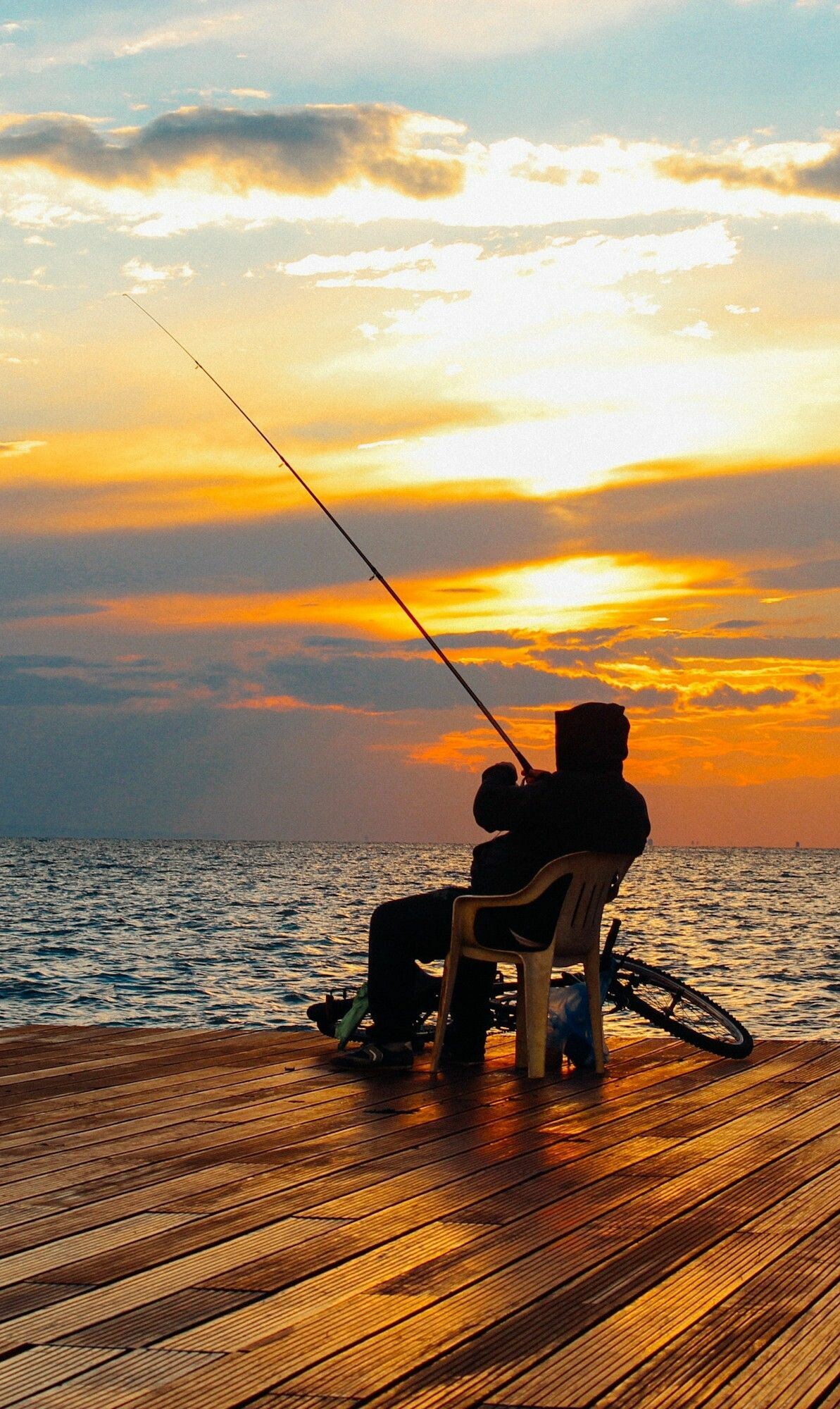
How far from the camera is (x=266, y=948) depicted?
24625 millimetres

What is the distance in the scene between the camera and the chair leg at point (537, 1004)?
482 centimetres

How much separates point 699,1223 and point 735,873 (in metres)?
90.1

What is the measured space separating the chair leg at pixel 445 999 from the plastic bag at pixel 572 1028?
400 mm

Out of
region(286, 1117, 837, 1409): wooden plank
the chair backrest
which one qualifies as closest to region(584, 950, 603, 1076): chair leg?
the chair backrest

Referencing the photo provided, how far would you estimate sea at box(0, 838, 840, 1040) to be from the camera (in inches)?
624

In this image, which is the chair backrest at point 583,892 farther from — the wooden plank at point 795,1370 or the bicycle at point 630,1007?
the wooden plank at point 795,1370

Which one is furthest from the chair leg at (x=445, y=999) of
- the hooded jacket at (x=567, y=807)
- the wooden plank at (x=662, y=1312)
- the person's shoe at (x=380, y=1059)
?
the wooden plank at (x=662, y=1312)

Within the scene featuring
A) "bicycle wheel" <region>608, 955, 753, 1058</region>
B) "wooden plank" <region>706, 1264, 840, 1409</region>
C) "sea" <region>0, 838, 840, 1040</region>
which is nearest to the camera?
"wooden plank" <region>706, 1264, 840, 1409</region>

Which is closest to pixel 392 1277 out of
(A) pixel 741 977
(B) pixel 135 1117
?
(B) pixel 135 1117

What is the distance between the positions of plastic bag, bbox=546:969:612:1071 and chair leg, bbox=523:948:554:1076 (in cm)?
12

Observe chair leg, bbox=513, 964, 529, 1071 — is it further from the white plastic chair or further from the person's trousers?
the person's trousers

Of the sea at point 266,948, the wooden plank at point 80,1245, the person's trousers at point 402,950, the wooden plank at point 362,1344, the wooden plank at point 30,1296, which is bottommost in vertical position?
the sea at point 266,948

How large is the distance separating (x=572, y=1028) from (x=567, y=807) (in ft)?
2.84

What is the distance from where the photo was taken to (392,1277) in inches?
101
